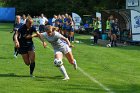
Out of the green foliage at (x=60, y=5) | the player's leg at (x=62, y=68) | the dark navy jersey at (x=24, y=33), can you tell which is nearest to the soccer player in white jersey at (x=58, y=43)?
the player's leg at (x=62, y=68)

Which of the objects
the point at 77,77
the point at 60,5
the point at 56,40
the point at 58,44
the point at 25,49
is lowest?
the point at 77,77

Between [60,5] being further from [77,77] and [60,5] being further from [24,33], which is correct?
[77,77]

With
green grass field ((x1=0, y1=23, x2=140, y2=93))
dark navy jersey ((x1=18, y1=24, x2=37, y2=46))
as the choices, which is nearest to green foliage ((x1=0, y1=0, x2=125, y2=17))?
green grass field ((x1=0, y1=23, x2=140, y2=93))

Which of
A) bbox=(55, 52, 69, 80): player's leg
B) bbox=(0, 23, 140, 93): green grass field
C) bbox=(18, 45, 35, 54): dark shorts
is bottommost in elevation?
bbox=(0, 23, 140, 93): green grass field

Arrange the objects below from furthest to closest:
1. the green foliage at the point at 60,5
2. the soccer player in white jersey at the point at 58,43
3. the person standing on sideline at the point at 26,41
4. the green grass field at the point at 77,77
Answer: the green foliage at the point at 60,5
the person standing on sideline at the point at 26,41
the soccer player in white jersey at the point at 58,43
the green grass field at the point at 77,77

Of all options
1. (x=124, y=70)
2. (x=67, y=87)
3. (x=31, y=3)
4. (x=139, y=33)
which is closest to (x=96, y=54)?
(x=124, y=70)

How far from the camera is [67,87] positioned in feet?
40.2

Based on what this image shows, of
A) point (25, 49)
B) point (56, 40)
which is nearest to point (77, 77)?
point (56, 40)

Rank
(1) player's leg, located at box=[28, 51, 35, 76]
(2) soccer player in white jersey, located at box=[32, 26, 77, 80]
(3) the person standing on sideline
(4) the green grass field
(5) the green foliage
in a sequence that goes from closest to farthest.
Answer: (4) the green grass field → (2) soccer player in white jersey, located at box=[32, 26, 77, 80] → (1) player's leg, located at box=[28, 51, 35, 76] → (3) the person standing on sideline → (5) the green foliage

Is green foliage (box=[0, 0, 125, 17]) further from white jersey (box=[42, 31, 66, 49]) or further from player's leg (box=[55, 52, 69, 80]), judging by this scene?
player's leg (box=[55, 52, 69, 80])

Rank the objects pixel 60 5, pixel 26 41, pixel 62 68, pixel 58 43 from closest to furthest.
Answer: pixel 62 68 < pixel 58 43 < pixel 26 41 < pixel 60 5

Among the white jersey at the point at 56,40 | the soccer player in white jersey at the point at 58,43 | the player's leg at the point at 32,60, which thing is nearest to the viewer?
the soccer player in white jersey at the point at 58,43

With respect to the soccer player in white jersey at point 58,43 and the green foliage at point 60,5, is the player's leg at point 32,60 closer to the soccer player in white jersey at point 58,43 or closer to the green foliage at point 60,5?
the soccer player in white jersey at point 58,43

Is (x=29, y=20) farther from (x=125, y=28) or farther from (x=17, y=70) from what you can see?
(x=125, y=28)
